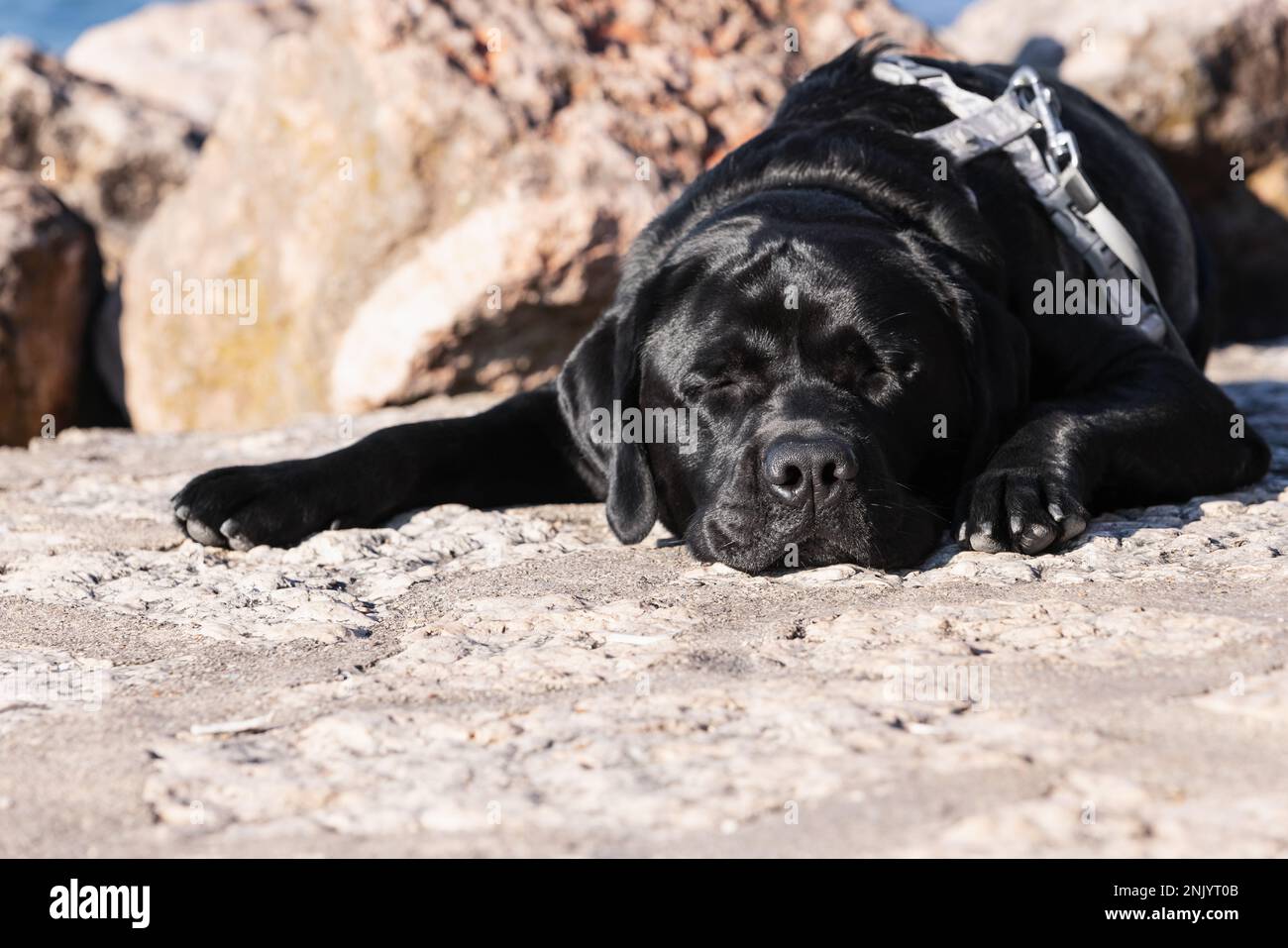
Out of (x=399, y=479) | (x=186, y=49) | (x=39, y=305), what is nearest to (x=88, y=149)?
(x=39, y=305)

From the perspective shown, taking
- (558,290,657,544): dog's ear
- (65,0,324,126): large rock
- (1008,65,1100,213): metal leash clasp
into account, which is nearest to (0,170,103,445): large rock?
(65,0,324,126): large rock

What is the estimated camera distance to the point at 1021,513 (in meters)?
2.88

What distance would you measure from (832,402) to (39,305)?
4.77m

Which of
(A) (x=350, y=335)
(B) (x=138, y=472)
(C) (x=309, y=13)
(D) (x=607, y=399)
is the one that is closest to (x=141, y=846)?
(D) (x=607, y=399)

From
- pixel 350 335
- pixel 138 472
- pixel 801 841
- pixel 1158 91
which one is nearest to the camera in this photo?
pixel 801 841

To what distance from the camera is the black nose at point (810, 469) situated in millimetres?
2811

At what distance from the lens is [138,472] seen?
4.42 m

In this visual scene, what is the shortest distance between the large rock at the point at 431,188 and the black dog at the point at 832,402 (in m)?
1.68

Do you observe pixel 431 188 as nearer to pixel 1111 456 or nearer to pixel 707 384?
pixel 707 384

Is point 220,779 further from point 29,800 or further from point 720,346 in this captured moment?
point 720,346

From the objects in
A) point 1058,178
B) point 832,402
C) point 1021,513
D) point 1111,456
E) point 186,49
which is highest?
point 186,49

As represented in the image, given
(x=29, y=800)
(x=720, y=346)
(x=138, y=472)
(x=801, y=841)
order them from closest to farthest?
(x=801, y=841) < (x=29, y=800) < (x=720, y=346) < (x=138, y=472)

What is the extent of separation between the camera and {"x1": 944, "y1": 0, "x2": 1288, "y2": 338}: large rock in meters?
7.11
